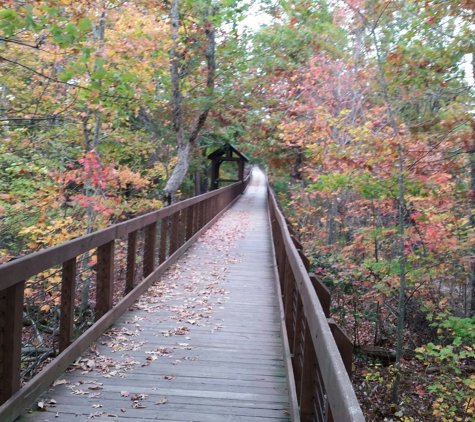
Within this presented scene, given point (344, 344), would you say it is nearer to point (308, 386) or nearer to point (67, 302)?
point (308, 386)

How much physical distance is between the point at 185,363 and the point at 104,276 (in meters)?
1.44

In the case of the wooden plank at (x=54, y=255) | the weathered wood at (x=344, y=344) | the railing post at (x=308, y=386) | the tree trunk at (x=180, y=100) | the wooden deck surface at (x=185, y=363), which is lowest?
the wooden deck surface at (x=185, y=363)

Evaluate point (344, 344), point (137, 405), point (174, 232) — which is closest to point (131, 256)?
point (137, 405)

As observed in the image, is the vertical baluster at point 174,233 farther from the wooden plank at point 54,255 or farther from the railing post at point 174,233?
the wooden plank at point 54,255

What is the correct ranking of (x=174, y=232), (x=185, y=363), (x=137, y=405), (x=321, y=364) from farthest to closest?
1. (x=174, y=232)
2. (x=185, y=363)
3. (x=137, y=405)
4. (x=321, y=364)

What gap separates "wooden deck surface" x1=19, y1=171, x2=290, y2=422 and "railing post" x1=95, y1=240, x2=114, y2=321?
0.32 m

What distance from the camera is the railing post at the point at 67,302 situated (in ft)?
13.6

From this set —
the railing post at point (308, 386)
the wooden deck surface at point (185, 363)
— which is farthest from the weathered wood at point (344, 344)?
the wooden deck surface at point (185, 363)

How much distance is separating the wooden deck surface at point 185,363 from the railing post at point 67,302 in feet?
0.88

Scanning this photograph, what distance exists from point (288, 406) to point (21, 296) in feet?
7.41

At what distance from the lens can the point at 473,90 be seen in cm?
966

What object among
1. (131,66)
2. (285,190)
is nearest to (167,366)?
(131,66)

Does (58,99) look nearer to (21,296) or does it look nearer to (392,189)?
(392,189)

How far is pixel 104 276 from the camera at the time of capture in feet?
17.0
